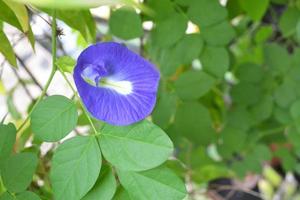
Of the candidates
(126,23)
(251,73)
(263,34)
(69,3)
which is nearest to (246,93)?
(251,73)

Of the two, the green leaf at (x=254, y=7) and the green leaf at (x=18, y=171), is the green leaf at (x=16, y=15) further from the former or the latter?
the green leaf at (x=254, y=7)

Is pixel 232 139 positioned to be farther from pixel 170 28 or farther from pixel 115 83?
pixel 115 83

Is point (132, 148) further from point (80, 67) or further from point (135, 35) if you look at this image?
point (135, 35)

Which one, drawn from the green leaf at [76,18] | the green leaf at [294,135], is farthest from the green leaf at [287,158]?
the green leaf at [76,18]

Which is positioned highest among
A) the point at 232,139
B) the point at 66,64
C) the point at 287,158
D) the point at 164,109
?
the point at 66,64

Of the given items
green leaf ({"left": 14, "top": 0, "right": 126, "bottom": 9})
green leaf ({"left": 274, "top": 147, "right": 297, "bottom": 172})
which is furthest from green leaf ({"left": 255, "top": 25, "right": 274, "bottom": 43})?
green leaf ({"left": 14, "top": 0, "right": 126, "bottom": 9})

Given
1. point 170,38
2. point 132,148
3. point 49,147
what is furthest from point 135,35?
point 132,148
